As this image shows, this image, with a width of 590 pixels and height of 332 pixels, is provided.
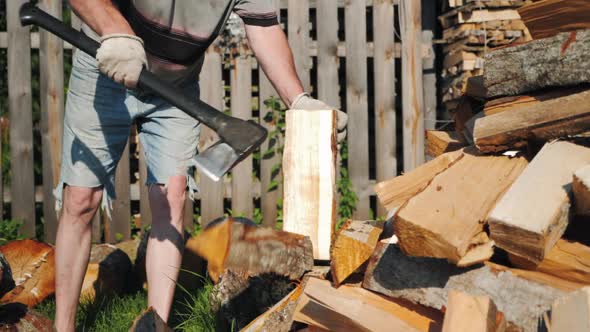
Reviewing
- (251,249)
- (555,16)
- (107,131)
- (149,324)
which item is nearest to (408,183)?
(555,16)

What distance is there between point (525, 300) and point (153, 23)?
1761 mm

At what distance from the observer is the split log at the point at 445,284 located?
180cm

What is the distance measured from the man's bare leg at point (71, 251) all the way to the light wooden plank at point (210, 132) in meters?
2.10

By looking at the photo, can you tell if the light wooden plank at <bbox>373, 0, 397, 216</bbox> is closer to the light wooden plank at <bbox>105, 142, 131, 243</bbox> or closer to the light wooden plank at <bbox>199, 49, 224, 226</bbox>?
the light wooden plank at <bbox>199, 49, 224, 226</bbox>

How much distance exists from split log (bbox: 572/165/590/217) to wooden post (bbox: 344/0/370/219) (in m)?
3.25

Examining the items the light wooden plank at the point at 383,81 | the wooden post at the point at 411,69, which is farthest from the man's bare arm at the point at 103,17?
the wooden post at the point at 411,69

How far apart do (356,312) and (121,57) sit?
1174 millimetres

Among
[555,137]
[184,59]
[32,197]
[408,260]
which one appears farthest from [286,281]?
[32,197]

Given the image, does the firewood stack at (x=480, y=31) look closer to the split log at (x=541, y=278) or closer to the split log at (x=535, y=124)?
the split log at (x=535, y=124)

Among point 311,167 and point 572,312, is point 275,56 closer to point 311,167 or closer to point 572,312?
point 311,167

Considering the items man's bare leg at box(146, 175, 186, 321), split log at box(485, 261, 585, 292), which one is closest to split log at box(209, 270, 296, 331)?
man's bare leg at box(146, 175, 186, 321)

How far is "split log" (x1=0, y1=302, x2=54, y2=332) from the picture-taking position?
222 centimetres

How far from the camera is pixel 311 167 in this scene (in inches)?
97.0

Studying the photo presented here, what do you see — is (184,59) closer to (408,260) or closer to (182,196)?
(182,196)
